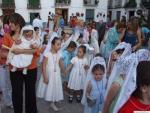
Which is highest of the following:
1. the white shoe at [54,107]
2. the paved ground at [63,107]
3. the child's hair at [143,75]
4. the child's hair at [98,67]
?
the child's hair at [143,75]

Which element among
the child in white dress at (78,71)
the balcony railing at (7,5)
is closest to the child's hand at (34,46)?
the child in white dress at (78,71)

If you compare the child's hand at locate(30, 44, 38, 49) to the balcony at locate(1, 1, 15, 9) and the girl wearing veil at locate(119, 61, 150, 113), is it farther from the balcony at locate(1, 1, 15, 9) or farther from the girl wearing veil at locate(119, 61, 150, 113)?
the balcony at locate(1, 1, 15, 9)

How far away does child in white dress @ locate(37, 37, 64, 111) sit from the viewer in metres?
6.29

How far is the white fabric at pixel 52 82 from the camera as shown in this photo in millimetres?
6336

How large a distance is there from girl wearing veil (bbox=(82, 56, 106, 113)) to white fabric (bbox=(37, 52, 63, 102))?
1.01 metres

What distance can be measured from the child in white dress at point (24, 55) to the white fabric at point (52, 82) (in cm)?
111

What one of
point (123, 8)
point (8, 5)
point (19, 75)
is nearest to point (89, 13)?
point (123, 8)

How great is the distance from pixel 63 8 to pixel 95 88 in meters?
41.7

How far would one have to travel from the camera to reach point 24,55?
203 inches

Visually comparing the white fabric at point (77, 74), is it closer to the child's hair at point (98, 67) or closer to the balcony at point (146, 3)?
the child's hair at point (98, 67)

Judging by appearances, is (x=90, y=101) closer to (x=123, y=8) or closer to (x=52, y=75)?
(x=52, y=75)

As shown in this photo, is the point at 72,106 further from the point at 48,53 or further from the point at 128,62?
the point at 128,62

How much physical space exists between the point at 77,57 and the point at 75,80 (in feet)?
1.49

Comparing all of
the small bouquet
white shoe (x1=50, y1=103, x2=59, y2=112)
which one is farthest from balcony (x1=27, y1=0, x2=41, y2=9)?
the small bouquet
